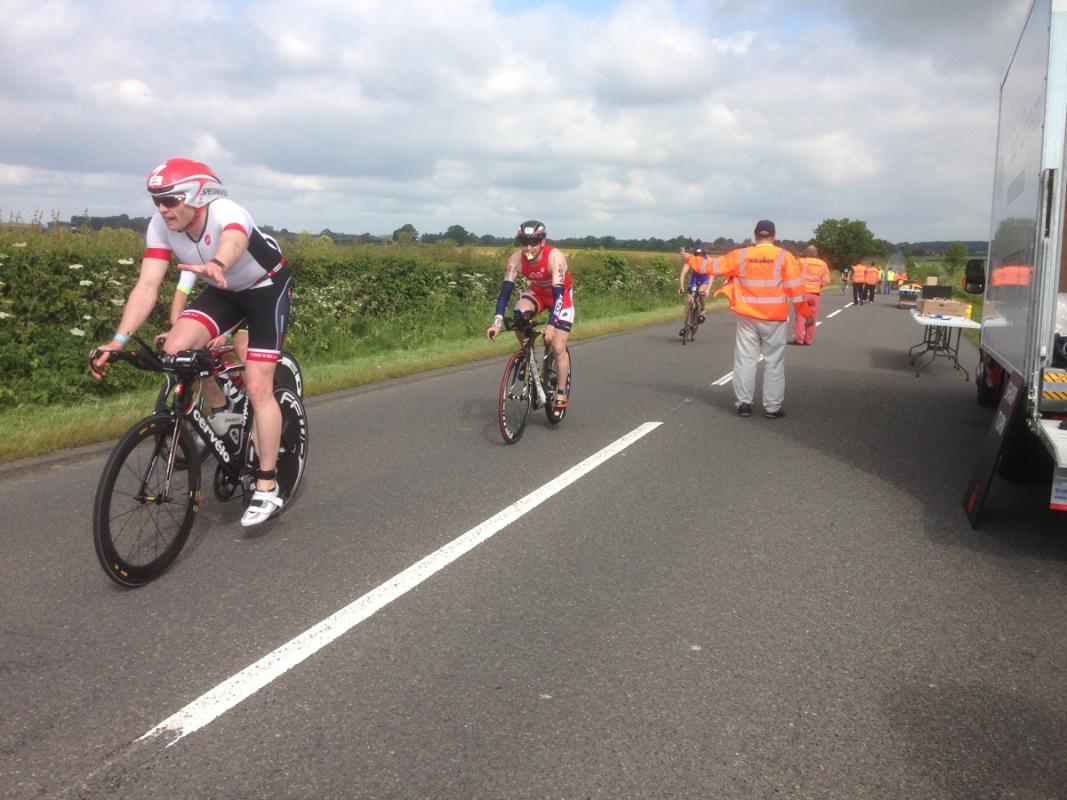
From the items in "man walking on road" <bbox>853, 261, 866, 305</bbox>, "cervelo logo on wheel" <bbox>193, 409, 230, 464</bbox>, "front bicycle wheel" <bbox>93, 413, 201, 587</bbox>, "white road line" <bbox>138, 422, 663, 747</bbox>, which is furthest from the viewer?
"man walking on road" <bbox>853, 261, 866, 305</bbox>

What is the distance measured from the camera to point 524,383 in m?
8.54

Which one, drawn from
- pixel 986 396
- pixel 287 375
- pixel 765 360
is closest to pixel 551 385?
pixel 765 360

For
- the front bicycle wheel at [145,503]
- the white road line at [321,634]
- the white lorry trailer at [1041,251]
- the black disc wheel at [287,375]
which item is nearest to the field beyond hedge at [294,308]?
the black disc wheel at [287,375]

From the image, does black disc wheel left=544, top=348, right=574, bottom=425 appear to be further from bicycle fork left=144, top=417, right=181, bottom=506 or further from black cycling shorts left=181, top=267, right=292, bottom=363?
bicycle fork left=144, top=417, right=181, bottom=506

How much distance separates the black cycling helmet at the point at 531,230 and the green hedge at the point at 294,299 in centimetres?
566

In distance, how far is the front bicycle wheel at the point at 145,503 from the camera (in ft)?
14.2

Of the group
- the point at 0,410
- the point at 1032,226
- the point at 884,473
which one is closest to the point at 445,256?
the point at 0,410

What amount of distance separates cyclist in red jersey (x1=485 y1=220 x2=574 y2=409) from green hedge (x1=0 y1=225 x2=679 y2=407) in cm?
548

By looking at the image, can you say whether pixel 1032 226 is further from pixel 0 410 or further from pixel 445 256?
pixel 445 256

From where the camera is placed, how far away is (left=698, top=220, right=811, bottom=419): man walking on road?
10047 mm

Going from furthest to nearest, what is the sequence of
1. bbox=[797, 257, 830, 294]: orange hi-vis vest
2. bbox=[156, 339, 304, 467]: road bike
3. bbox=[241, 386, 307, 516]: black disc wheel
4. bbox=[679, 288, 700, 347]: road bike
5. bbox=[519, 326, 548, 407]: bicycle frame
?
bbox=[679, 288, 700, 347]: road bike, bbox=[797, 257, 830, 294]: orange hi-vis vest, bbox=[519, 326, 548, 407]: bicycle frame, bbox=[241, 386, 307, 516]: black disc wheel, bbox=[156, 339, 304, 467]: road bike

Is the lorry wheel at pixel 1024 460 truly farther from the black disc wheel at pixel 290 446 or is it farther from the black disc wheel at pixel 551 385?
the black disc wheel at pixel 290 446

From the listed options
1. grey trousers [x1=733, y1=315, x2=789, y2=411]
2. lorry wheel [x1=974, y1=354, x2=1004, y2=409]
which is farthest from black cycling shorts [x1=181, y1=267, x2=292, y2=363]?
lorry wheel [x1=974, y1=354, x2=1004, y2=409]

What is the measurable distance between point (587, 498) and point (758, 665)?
2.76 m
